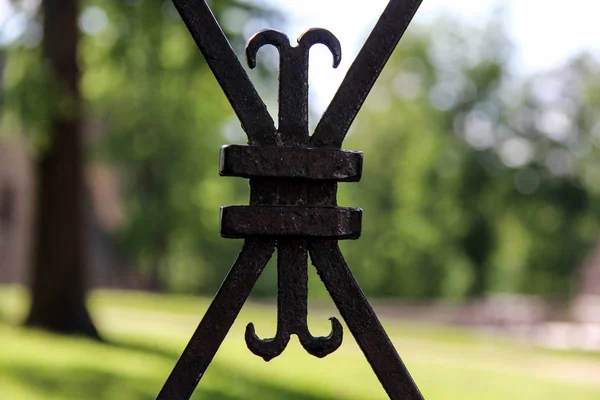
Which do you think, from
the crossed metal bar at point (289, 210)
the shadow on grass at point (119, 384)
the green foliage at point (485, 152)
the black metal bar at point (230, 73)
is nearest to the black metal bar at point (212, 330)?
the crossed metal bar at point (289, 210)

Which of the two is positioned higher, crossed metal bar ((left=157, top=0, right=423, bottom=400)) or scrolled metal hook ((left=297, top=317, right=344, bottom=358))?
crossed metal bar ((left=157, top=0, right=423, bottom=400))

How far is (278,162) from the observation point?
58.6 inches

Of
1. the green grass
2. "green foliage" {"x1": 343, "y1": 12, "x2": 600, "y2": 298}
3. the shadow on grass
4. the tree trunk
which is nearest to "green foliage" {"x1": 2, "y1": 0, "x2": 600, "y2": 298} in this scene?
"green foliage" {"x1": 343, "y1": 12, "x2": 600, "y2": 298}

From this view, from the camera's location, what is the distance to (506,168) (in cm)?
3322

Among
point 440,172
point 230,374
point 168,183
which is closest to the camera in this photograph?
point 230,374

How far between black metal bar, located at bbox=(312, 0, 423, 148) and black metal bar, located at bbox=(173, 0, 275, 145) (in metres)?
0.10

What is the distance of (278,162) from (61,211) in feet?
34.7

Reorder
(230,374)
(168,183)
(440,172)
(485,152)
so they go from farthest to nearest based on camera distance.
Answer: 1. (440,172)
2. (485,152)
3. (168,183)
4. (230,374)

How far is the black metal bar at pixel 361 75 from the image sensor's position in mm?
1530

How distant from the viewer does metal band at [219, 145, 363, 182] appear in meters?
1.48

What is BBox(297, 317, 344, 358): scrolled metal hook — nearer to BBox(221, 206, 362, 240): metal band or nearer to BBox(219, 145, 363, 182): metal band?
BBox(221, 206, 362, 240): metal band

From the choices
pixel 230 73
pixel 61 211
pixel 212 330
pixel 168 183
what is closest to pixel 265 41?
pixel 230 73

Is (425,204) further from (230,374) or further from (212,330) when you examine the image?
(212,330)

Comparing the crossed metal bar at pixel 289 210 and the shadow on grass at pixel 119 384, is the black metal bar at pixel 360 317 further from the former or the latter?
the shadow on grass at pixel 119 384
